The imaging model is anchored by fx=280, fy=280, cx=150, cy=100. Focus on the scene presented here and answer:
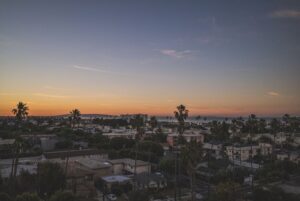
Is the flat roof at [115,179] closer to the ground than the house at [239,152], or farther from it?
closer to the ground

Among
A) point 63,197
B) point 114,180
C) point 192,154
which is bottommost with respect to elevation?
point 114,180

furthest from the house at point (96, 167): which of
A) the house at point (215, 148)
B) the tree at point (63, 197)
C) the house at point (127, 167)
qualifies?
the house at point (215, 148)

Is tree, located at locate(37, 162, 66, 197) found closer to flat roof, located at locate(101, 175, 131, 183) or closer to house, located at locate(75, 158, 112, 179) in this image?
flat roof, located at locate(101, 175, 131, 183)

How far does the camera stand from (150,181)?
131ft

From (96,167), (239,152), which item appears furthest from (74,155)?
(239,152)

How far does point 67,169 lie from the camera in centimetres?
3972

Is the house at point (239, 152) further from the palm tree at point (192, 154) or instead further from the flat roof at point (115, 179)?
the palm tree at point (192, 154)

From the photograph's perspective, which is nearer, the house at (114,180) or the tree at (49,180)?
the tree at (49,180)

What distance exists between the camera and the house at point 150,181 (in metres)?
39.1

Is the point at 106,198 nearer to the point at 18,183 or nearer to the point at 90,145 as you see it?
the point at 18,183

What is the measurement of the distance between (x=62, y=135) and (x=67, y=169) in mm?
46491

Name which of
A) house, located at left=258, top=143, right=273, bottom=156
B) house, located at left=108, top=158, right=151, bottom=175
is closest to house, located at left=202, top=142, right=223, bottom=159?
house, located at left=258, top=143, right=273, bottom=156

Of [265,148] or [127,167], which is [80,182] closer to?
[127,167]

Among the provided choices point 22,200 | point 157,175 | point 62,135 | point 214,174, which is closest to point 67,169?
point 157,175
